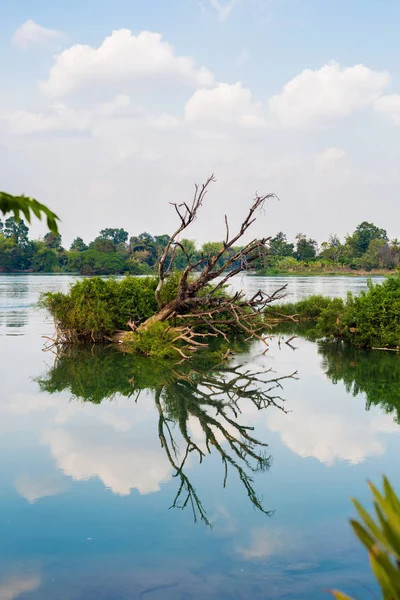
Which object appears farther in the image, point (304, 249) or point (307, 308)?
point (304, 249)

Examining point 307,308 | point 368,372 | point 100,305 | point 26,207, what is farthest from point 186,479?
point 307,308

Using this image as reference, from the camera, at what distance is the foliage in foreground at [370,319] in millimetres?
20906

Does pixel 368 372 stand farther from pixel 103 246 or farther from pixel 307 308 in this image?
pixel 103 246

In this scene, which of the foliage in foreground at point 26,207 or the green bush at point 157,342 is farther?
the green bush at point 157,342

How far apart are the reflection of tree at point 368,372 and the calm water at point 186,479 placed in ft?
0.31

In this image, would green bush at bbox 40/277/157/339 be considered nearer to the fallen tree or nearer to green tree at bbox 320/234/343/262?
the fallen tree

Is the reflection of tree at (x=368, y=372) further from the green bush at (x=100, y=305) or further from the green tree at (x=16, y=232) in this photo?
the green tree at (x=16, y=232)

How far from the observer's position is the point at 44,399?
13883 millimetres

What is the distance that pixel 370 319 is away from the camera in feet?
70.0

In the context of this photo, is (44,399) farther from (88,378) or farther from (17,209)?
(17,209)

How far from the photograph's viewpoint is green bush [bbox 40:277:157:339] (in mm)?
21484

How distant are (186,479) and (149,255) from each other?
109 metres

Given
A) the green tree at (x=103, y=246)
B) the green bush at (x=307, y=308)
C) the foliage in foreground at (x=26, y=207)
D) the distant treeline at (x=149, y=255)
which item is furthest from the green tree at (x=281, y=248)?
the foliage in foreground at (x=26, y=207)

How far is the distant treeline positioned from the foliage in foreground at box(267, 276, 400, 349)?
73350 mm
